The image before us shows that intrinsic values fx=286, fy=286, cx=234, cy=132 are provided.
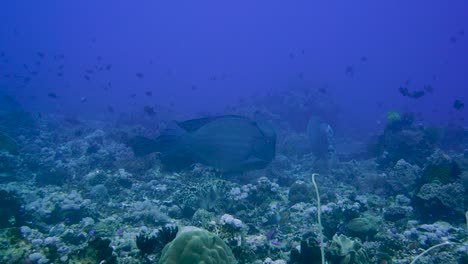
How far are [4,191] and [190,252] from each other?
490cm

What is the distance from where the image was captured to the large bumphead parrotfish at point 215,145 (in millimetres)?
5891

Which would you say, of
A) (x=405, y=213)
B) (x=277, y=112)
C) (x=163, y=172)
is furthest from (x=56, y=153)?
(x=277, y=112)

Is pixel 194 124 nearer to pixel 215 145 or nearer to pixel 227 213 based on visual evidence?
pixel 215 145

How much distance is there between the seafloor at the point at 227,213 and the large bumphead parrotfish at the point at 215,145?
2.42 feet

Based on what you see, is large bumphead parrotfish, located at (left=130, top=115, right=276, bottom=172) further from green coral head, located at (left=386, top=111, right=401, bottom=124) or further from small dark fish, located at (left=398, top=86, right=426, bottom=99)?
small dark fish, located at (left=398, top=86, right=426, bottom=99)

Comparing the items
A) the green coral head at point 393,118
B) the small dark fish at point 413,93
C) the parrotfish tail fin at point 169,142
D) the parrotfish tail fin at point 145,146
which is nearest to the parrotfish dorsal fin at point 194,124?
the parrotfish tail fin at point 169,142

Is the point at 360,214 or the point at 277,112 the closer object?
the point at 360,214

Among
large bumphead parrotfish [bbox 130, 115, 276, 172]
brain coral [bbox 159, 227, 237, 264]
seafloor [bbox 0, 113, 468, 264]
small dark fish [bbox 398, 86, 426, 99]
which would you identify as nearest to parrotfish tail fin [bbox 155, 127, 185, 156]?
large bumphead parrotfish [bbox 130, 115, 276, 172]

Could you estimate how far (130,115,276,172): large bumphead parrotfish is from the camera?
232 inches

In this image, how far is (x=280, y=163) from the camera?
12.8 meters

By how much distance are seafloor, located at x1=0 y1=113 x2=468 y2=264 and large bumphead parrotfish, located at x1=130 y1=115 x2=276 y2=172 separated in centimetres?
74

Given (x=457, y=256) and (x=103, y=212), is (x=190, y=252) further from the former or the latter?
(x=103, y=212)

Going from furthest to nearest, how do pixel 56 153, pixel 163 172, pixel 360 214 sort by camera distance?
1. pixel 56 153
2. pixel 163 172
3. pixel 360 214

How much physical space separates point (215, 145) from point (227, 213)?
1.47 m
